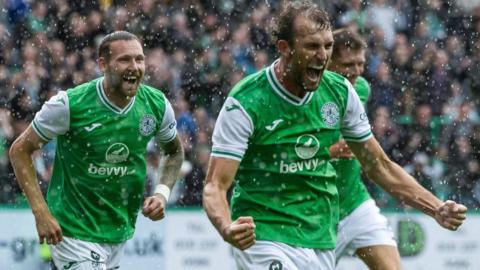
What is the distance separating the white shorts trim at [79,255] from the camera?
24.2 ft

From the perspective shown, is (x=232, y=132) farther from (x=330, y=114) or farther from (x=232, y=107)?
(x=330, y=114)

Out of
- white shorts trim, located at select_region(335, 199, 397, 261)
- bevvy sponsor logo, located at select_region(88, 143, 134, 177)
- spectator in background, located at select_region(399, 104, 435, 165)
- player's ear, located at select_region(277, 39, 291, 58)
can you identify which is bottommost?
spectator in background, located at select_region(399, 104, 435, 165)

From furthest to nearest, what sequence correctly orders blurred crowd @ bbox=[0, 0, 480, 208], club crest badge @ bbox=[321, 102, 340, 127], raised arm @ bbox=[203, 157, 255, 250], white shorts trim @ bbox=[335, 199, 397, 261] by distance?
1. blurred crowd @ bbox=[0, 0, 480, 208]
2. white shorts trim @ bbox=[335, 199, 397, 261]
3. club crest badge @ bbox=[321, 102, 340, 127]
4. raised arm @ bbox=[203, 157, 255, 250]

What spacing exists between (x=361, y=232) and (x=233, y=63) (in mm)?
4492

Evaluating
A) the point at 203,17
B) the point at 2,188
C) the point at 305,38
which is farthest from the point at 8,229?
the point at 305,38

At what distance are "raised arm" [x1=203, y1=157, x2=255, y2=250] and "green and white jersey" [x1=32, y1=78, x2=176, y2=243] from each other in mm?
1502

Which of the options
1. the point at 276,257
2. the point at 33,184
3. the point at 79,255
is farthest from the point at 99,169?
the point at 276,257

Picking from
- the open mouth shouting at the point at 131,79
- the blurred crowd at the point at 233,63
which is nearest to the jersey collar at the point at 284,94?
the open mouth shouting at the point at 131,79

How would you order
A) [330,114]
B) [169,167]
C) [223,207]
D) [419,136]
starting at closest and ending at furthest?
[223,207]
[330,114]
[169,167]
[419,136]

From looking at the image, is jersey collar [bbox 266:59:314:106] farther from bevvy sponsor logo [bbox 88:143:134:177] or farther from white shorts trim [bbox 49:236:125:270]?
white shorts trim [bbox 49:236:125:270]

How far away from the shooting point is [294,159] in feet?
20.7

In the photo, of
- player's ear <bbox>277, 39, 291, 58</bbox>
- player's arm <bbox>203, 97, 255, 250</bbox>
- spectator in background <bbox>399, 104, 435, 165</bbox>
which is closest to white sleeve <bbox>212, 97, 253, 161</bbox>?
player's arm <bbox>203, 97, 255, 250</bbox>

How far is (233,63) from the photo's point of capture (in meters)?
12.7

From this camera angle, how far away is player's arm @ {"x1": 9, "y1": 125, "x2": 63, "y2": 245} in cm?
718
